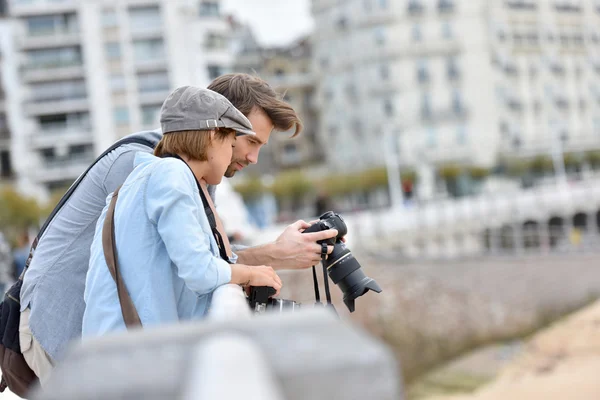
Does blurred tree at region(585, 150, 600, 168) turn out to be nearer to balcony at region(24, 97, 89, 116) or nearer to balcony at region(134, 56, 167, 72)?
balcony at region(134, 56, 167, 72)

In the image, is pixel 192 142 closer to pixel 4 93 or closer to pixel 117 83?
pixel 117 83

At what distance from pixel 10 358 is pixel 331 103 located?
56.3 metres

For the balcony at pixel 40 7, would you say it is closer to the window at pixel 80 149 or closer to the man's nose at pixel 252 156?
the window at pixel 80 149

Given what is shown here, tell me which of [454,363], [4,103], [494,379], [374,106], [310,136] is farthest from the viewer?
[310,136]

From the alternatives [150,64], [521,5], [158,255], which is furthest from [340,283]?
[521,5]

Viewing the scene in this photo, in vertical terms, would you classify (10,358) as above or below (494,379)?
above

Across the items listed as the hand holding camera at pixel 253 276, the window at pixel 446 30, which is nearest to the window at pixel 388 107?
the window at pixel 446 30

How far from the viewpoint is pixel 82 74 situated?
48.7 meters

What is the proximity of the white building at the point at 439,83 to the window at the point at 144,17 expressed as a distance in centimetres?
1363

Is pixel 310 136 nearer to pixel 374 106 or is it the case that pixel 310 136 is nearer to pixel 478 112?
pixel 374 106

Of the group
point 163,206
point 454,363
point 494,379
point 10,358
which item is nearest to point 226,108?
point 163,206

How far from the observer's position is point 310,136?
202 feet

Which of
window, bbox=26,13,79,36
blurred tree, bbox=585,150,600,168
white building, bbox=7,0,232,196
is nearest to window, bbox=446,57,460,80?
blurred tree, bbox=585,150,600,168

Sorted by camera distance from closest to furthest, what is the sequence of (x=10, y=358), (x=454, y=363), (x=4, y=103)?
(x=10, y=358), (x=454, y=363), (x=4, y=103)
